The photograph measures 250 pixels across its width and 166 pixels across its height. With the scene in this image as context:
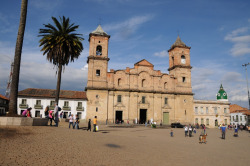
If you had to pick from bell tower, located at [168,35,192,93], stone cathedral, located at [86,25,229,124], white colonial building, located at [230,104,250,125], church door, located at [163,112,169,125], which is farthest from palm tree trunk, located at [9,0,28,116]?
white colonial building, located at [230,104,250,125]

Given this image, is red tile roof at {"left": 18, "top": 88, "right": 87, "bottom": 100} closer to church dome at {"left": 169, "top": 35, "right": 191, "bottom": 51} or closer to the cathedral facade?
the cathedral facade

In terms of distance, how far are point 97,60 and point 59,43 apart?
54.2 ft

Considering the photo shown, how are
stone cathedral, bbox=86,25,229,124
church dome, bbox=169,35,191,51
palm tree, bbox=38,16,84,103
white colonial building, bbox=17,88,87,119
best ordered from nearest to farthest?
palm tree, bbox=38,16,84,103 → white colonial building, bbox=17,88,87,119 → stone cathedral, bbox=86,25,229,124 → church dome, bbox=169,35,191,51

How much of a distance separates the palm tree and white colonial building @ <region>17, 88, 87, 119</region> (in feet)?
53.7

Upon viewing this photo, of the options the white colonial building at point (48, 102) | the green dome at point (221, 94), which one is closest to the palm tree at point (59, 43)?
the white colonial building at point (48, 102)

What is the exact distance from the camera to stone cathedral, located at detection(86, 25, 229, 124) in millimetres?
39500

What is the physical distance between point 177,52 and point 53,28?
106ft

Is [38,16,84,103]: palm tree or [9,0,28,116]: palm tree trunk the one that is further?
[38,16,84,103]: palm tree

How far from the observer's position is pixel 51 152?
8383mm

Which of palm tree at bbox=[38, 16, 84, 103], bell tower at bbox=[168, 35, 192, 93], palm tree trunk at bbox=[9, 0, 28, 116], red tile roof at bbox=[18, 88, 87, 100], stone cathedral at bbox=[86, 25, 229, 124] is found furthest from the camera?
bell tower at bbox=[168, 35, 192, 93]

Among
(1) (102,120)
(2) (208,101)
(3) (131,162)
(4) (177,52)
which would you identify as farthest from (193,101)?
(3) (131,162)

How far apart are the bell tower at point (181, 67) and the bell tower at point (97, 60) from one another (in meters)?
17.8

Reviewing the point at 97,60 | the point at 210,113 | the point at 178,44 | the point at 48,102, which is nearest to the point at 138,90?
the point at 97,60

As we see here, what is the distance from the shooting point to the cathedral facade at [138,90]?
39.5 m
